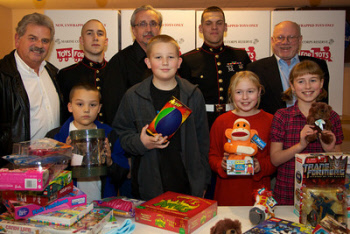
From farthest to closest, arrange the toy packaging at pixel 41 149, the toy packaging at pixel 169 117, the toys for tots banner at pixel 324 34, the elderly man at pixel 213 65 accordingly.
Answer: the toys for tots banner at pixel 324 34 < the elderly man at pixel 213 65 < the toy packaging at pixel 169 117 < the toy packaging at pixel 41 149

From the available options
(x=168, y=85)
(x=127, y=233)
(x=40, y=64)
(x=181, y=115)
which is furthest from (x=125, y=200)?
(x=40, y=64)

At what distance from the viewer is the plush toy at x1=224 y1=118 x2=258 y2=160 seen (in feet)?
6.83

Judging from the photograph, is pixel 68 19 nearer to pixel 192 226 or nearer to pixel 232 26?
pixel 232 26

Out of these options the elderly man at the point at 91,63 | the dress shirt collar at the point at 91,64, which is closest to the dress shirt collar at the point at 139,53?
the elderly man at the point at 91,63

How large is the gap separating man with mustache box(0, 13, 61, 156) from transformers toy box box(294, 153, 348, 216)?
6.54 feet

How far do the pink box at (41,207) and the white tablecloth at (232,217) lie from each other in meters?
0.27

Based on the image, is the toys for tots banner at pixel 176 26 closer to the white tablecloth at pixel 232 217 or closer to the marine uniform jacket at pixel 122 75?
the marine uniform jacket at pixel 122 75

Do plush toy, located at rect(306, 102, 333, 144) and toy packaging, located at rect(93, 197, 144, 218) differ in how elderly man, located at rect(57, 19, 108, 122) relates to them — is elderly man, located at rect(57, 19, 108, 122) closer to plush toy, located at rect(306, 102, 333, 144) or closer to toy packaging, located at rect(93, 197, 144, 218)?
toy packaging, located at rect(93, 197, 144, 218)

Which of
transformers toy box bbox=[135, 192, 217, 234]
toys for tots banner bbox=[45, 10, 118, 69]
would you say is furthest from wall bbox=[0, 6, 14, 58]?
transformers toy box bbox=[135, 192, 217, 234]

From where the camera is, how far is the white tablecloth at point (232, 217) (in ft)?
5.09

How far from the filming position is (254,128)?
7.91ft

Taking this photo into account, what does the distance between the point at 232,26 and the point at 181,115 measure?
3477 mm

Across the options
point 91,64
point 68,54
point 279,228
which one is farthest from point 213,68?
point 68,54

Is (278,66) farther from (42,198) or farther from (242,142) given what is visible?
(42,198)
